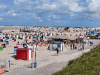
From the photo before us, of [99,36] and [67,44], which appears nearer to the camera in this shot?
[67,44]

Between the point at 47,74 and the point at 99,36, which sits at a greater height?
the point at 99,36

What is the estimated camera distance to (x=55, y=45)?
19.9 m

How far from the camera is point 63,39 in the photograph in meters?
24.8

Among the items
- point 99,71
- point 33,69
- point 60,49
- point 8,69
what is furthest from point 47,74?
point 60,49

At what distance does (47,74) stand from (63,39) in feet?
50.8

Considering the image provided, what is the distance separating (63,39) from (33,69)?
1435 centimetres

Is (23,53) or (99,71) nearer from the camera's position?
(99,71)

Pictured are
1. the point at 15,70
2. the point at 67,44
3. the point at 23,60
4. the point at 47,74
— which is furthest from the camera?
the point at 67,44

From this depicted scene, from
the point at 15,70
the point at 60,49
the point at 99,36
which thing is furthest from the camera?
the point at 99,36

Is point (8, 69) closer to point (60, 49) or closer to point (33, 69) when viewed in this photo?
point (33, 69)

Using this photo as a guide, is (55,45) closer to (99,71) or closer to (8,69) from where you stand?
(8,69)

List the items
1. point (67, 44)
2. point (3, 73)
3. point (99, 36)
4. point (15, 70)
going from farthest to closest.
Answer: point (99, 36), point (67, 44), point (15, 70), point (3, 73)

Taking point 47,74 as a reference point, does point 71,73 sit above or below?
above

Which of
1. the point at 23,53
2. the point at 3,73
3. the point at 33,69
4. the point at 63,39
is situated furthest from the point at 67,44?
the point at 3,73
